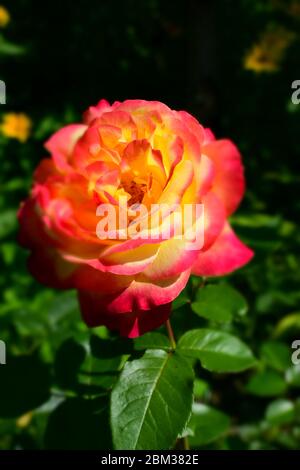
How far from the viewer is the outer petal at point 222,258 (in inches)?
21.7

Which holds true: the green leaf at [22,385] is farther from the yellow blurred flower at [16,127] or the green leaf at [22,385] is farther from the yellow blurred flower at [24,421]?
the yellow blurred flower at [16,127]

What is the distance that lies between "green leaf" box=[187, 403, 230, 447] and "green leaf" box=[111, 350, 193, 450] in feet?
0.78

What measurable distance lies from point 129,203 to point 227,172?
11 cm

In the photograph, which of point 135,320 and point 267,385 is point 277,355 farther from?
point 135,320

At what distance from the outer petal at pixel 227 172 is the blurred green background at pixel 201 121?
0.50ft

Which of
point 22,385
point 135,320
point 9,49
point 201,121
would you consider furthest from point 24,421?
point 9,49

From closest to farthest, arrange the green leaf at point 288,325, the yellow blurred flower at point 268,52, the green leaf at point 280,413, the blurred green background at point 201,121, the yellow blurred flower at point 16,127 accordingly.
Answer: the blurred green background at point 201,121 → the green leaf at point 280,413 → the green leaf at point 288,325 → the yellow blurred flower at point 16,127 → the yellow blurred flower at point 268,52

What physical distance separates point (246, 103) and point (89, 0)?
39.4 inches

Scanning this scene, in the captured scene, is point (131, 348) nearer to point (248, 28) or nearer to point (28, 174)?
point (28, 174)

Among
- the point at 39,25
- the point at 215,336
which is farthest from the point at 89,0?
the point at 215,336

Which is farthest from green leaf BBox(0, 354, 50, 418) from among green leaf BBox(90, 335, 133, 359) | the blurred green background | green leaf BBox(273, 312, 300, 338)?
green leaf BBox(273, 312, 300, 338)

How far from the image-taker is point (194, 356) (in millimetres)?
604

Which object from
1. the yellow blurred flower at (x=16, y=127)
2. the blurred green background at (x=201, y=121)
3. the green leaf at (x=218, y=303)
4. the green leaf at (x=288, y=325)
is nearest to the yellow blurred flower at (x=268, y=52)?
the blurred green background at (x=201, y=121)

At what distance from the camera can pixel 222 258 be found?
559mm
